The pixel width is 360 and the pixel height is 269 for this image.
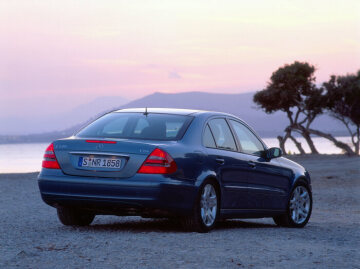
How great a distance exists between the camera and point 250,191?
36.7ft

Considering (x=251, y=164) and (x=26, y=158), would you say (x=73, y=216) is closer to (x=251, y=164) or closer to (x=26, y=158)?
(x=251, y=164)

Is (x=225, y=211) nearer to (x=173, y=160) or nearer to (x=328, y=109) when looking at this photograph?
(x=173, y=160)

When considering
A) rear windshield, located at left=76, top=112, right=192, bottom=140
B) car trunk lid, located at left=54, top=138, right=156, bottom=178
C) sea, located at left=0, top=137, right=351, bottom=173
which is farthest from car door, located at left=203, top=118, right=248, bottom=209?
sea, located at left=0, top=137, right=351, bottom=173

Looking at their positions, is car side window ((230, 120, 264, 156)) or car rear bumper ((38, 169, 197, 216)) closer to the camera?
car rear bumper ((38, 169, 197, 216))

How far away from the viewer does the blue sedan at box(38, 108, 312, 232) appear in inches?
367

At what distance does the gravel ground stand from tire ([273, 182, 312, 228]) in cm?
18

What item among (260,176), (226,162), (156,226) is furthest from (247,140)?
(156,226)

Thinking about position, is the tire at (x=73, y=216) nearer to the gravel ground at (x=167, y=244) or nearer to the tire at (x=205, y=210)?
the gravel ground at (x=167, y=244)

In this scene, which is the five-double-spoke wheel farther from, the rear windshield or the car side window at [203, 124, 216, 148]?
the rear windshield

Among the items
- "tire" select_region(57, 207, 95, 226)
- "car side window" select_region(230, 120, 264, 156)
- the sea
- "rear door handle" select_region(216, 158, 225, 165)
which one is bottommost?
the sea

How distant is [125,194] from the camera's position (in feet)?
30.5

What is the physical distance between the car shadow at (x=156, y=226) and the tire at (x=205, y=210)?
0.29 metres

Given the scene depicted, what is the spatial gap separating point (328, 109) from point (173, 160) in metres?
40.9

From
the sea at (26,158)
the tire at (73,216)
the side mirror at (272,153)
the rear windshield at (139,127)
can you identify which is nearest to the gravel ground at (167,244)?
the tire at (73,216)
